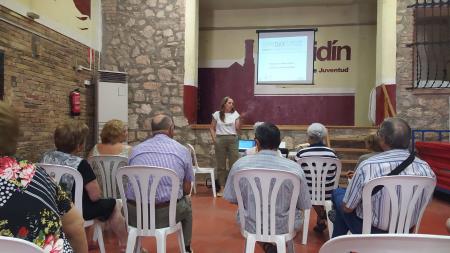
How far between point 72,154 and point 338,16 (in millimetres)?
7000

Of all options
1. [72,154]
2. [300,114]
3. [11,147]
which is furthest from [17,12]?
[300,114]

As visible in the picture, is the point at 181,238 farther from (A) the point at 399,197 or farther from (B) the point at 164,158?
(A) the point at 399,197

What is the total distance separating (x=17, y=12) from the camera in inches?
170

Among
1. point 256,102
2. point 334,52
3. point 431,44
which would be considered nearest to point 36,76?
point 256,102

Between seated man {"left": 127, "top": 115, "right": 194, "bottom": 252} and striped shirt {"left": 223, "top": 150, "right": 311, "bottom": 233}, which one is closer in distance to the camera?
striped shirt {"left": 223, "top": 150, "right": 311, "bottom": 233}

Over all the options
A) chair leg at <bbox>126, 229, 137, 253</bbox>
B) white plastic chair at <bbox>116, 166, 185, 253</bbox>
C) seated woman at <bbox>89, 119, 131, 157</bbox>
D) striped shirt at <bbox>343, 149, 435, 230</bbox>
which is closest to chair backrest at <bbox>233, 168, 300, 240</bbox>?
striped shirt at <bbox>343, 149, 435, 230</bbox>

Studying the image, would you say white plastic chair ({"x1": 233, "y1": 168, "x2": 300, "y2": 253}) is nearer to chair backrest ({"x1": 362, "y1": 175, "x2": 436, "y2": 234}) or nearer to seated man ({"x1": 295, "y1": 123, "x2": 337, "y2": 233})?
chair backrest ({"x1": 362, "y1": 175, "x2": 436, "y2": 234})

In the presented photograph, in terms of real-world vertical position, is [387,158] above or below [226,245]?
above

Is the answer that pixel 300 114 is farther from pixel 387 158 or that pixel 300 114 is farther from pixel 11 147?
pixel 11 147

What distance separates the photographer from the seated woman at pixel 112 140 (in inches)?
127

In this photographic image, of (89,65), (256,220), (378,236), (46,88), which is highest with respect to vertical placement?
(89,65)

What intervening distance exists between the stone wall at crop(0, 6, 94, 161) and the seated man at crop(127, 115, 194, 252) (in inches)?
75.1

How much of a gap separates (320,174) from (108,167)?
1802 mm

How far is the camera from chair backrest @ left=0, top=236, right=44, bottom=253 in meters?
0.98
